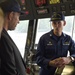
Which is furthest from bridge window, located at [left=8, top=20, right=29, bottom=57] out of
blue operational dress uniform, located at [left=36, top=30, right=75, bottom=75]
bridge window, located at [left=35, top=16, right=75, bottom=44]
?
blue operational dress uniform, located at [left=36, top=30, right=75, bottom=75]

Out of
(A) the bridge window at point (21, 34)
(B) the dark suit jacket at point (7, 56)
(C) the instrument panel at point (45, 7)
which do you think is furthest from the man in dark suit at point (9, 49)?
(A) the bridge window at point (21, 34)

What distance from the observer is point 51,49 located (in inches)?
117

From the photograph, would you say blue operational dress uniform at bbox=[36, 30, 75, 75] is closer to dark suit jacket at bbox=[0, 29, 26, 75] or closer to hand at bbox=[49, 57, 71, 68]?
hand at bbox=[49, 57, 71, 68]

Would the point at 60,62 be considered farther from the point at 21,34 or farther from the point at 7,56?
the point at 21,34

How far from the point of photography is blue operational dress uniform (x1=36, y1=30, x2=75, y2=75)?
297 centimetres

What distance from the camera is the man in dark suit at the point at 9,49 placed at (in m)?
1.81

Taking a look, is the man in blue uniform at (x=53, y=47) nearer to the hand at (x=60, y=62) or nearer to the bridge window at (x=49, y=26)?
the hand at (x=60, y=62)

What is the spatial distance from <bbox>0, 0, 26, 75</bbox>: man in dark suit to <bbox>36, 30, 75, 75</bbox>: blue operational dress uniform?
3.26 ft

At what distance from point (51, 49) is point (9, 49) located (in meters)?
1.22

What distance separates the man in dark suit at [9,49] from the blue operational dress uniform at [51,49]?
3.26 ft

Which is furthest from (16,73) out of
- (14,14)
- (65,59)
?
(65,59)

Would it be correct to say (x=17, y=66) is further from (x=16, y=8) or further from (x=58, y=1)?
(x=58, y=1)

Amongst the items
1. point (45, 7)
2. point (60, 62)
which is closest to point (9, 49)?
point (60, 62)

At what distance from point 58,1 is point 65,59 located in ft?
4.80
